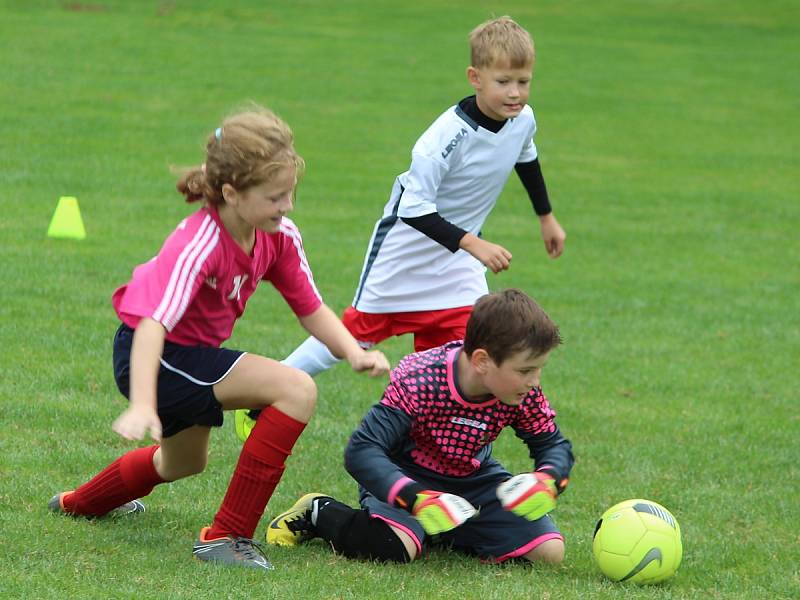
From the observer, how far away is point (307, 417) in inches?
174

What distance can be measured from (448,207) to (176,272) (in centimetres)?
210

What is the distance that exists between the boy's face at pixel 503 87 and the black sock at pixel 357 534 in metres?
2.01

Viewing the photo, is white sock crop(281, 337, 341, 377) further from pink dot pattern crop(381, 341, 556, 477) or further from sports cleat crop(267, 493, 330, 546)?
pink dot pattern crop(381, 341, 556, 477)

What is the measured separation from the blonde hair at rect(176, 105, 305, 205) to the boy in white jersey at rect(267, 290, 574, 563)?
0.85 m

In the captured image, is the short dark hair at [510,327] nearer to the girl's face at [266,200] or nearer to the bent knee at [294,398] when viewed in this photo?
the bent knee at [294,398]

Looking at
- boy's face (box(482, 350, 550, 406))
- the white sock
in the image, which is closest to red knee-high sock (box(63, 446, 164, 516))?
boy's face (box(482, 350, 550, 406))

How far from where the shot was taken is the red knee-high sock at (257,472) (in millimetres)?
4387

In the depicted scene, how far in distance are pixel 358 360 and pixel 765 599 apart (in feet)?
5.27

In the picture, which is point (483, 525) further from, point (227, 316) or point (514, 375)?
point (227, 316)

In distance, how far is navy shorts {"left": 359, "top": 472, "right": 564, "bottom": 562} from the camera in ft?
15.6

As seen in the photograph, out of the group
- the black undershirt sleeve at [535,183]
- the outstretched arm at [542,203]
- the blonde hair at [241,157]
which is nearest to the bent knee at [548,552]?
the blonde hair at [241,157]

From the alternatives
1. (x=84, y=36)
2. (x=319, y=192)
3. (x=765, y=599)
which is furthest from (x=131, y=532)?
(x=84, y=36)

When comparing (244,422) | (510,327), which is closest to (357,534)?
(510,327)

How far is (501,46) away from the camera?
18.8 feet
